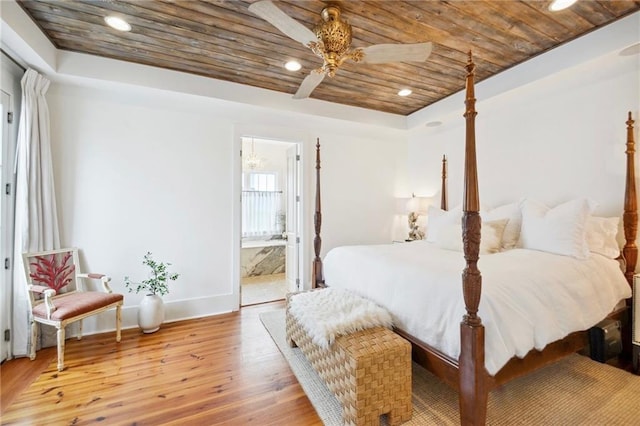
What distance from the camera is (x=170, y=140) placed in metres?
3.33

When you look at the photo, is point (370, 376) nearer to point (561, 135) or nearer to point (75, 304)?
point (75, 304)

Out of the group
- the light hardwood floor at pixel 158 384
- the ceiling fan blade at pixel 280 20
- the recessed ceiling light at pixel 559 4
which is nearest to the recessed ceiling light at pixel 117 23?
the ceiling fan blade at pixel 280 20

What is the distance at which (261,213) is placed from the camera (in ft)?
20.0

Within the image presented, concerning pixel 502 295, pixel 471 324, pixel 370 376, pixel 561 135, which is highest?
pixel 561 135

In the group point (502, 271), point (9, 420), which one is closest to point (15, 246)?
point (9, 420)

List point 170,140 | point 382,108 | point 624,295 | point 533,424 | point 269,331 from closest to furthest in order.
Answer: point 533,424
point 624,295
point 269,331
point 170,140
point 382,108

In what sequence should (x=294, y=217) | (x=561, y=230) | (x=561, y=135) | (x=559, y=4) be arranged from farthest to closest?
(x=294, y=217) → (x=561, y=135) → (x=561, y=230) → (x=559, y=4)

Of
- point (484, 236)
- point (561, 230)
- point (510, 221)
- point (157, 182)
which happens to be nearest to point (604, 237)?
point (561, 230)

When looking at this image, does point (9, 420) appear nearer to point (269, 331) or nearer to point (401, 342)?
point (269, 331)

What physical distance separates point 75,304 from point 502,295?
3.29m

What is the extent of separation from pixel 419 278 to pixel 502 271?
541 mm

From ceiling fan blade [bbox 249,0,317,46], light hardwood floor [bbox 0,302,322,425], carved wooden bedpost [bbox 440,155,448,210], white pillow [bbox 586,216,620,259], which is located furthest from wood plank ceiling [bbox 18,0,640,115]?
light hardwood floor [bbox 0,302,322,425]

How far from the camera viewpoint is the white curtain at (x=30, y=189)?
243cm

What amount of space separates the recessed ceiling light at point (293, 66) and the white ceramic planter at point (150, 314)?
2805 mm
